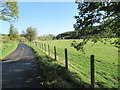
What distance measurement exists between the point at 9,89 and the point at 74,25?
3774 mm

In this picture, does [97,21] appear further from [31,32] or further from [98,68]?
[31,32]

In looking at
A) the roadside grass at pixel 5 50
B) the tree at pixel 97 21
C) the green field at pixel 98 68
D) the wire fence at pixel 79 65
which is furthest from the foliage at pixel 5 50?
the tree at pixel 97 21

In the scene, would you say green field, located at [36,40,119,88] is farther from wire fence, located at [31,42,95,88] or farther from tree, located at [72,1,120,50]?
tree, located at [72,1,120,50]

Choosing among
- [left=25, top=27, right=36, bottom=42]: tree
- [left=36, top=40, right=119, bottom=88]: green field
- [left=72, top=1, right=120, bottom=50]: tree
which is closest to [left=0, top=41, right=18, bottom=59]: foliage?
[left=36, top=40, right=119, bottom=88]: green field

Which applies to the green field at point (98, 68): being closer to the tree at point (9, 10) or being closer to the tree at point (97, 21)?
the tree at point (97, 21)

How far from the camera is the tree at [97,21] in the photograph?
151 inches

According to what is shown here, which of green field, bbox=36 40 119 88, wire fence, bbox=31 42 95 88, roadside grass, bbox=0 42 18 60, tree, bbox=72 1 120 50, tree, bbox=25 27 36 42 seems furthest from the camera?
tree, bbox=25 27 36 42

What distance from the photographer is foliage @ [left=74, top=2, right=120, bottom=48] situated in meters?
3.83

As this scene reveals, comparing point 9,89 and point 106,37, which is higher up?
point 106,37

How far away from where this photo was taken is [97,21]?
426 centimetres

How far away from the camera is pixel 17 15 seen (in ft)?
46.4

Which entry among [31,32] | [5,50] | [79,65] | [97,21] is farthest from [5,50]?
[31,32]

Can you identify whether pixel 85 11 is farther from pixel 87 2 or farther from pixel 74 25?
pixel 74 25

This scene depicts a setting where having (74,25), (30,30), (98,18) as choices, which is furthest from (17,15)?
(30,30)
